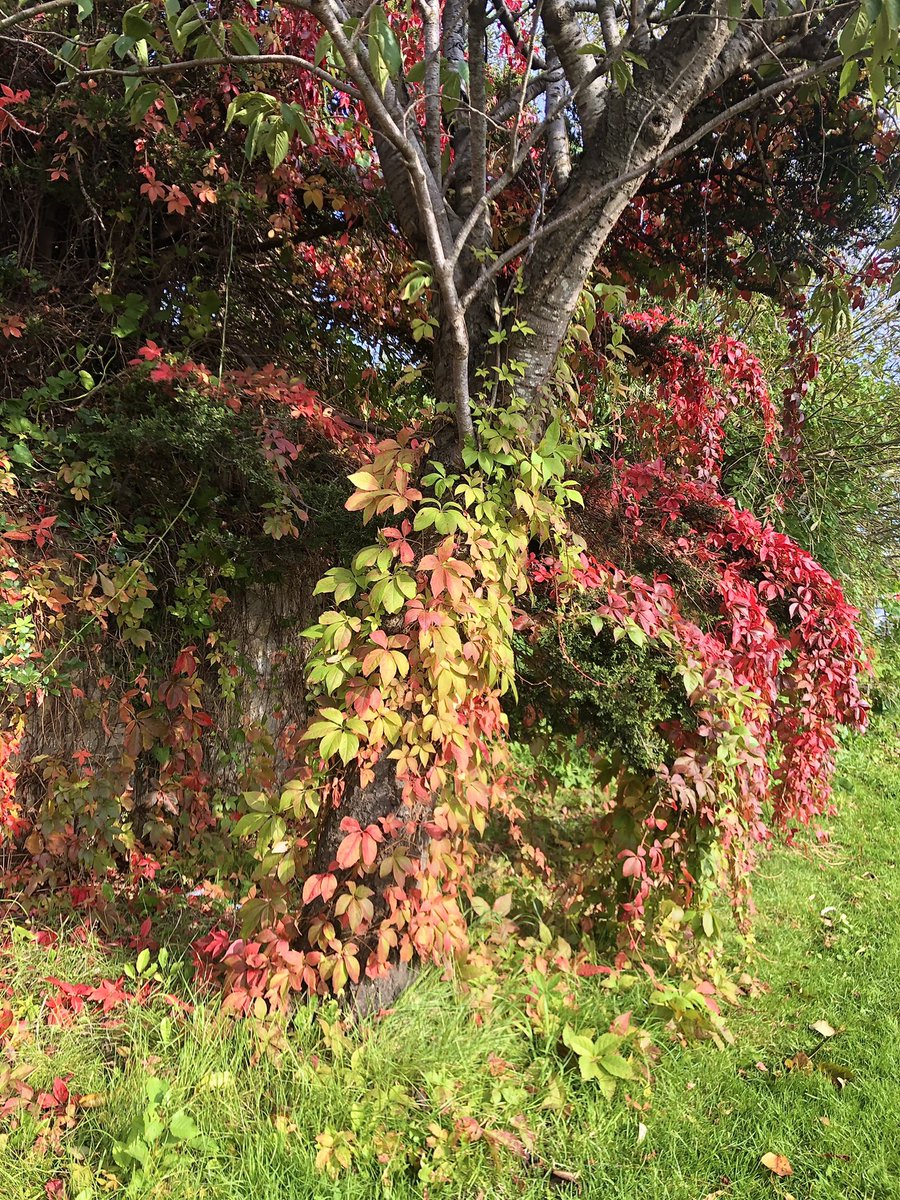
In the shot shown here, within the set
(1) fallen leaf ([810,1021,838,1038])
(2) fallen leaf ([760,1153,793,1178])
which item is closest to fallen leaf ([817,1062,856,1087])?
(1) fallen leaf ([810,1021,838,1038])

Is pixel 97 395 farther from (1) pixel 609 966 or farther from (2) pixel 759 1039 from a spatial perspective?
(2) pixel 759 1039

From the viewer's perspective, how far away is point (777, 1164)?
1.95 m

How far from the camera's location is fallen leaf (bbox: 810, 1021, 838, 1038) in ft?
8.21

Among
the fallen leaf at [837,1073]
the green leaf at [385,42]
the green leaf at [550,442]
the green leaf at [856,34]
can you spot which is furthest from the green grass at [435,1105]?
the green leaf at [856,34]

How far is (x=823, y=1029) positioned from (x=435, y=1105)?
5.09ft

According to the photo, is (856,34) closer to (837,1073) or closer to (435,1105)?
(435,1105)

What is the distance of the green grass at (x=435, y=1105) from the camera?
66.1 inches

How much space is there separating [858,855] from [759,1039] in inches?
80.7

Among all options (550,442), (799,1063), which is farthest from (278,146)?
(799,1063)

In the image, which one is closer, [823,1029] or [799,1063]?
[799,1063]

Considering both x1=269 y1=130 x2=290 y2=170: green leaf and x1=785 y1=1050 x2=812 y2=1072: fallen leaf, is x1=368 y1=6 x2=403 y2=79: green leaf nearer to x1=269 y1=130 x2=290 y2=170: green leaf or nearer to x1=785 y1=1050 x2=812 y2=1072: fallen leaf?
x1=269 y1=130 x2=290 y2=170: green leaf

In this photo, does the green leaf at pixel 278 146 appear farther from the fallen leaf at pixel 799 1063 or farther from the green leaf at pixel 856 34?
the fallen leaf at pixel 799 1063

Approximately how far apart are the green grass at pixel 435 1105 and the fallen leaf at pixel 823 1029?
38mm

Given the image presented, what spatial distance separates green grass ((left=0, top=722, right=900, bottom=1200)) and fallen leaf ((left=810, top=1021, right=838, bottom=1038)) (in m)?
0.04
